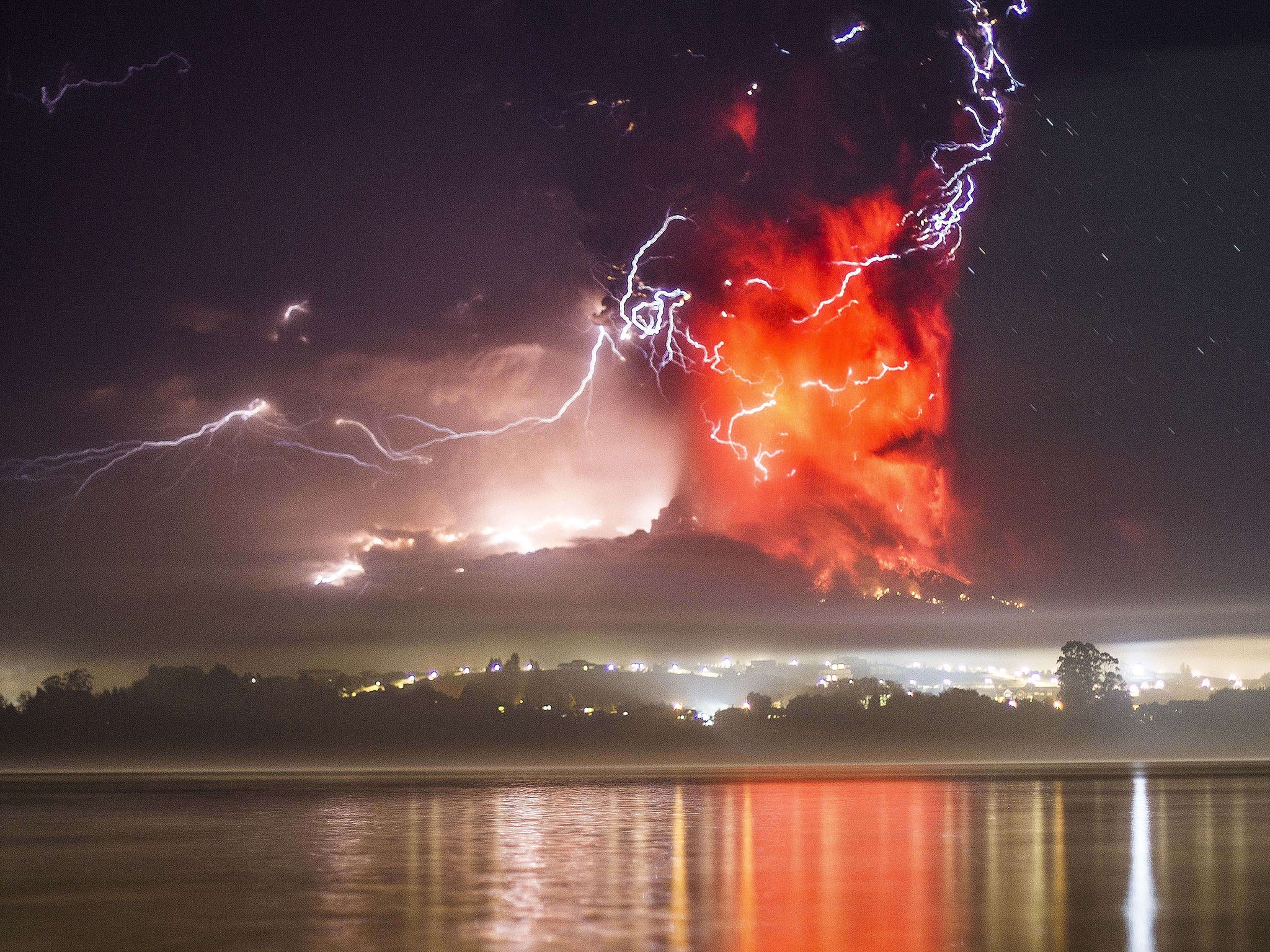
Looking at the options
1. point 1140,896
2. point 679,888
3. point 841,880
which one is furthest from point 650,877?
point 1140,896

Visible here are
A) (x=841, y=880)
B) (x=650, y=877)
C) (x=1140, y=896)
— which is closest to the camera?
(x=1140, y=896)

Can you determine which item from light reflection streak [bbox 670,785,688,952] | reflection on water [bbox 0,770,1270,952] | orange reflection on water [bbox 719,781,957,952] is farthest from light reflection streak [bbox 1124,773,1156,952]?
light reflection streak [bbox 670,785,688,952]

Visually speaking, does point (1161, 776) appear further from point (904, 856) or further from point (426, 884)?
point (426, 884)

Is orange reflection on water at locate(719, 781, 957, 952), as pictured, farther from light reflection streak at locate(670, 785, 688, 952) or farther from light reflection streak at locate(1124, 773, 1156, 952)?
light reflection streak at locate(1124, 773, 1156, 952)

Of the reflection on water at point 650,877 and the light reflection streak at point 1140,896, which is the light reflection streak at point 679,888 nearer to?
the reflection on water at point 650,877

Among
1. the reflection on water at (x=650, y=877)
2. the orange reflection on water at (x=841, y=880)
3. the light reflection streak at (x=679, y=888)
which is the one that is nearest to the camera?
the light reflection streak at (x=679, y=888)

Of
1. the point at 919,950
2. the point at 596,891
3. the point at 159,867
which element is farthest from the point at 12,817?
the point at 919,950

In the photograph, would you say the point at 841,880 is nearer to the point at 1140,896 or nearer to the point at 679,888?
the point at 679,888

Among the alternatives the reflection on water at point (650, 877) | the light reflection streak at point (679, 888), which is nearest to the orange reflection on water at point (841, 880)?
the reflection on water at point (650, 877)

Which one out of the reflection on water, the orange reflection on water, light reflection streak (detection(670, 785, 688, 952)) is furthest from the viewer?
the reflection on water
